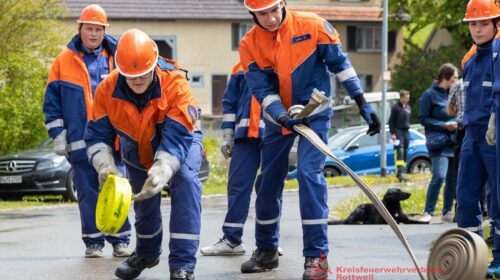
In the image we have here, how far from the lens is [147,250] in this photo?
9242mm

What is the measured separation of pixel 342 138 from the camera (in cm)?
3155

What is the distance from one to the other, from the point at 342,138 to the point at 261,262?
22030 millimetres

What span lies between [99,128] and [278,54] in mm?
1425

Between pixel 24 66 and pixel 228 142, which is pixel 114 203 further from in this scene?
pixel 24 66

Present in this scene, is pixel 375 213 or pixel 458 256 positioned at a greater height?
pixel 458 256

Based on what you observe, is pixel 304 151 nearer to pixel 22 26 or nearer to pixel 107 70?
pixel 107 70

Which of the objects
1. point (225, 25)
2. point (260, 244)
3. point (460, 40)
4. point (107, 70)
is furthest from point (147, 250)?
point (225, 25)

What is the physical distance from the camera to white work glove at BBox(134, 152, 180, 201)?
823cm

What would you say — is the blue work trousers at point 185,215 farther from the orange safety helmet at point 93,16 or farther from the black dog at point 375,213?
the black dog at point 375,213

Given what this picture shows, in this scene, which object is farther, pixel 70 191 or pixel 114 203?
pixel 70 191

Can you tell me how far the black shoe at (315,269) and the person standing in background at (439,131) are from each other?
615 cm

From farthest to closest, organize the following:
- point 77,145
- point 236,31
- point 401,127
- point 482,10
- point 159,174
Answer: point 236,31 < point 401,127 < point 77,145 < point 482,10 < point 159,174

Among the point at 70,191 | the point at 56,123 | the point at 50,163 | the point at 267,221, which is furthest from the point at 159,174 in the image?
the point at 50,163

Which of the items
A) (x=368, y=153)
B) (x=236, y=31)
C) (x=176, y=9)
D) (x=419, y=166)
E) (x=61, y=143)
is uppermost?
(x=176, y=9)
